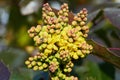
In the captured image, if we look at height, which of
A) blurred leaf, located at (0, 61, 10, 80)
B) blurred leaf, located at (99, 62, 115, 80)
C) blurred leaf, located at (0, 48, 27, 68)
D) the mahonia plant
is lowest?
blurred leaf, located at (99, 62, 115, 80)

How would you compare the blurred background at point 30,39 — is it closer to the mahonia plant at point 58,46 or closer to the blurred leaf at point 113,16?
the blurred leaf at point 113,16

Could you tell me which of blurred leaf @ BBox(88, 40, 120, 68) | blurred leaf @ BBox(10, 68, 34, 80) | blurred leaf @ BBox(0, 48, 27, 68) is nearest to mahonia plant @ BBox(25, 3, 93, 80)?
blurred leaf @ BBox(88, 40, 120, 68)

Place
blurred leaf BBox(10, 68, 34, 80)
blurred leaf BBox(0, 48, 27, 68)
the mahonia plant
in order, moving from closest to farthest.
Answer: the mahonia plant < blurred leaf BBox(10, 68, 34, 80) < blurred leaf BBox(0, 48, 27, 68)

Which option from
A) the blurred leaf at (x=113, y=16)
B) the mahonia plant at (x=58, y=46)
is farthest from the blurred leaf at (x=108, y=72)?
the mahonia plant at (x=58, y=46)

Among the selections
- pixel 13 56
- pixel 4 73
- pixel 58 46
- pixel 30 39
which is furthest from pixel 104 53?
pixel 30 39

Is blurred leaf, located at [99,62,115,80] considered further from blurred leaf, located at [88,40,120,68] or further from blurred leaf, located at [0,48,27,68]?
blurred leaf, located at [0,48,27,68]

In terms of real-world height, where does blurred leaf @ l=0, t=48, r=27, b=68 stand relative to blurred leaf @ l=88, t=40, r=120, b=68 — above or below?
below

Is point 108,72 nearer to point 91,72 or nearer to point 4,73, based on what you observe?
point 91,72
